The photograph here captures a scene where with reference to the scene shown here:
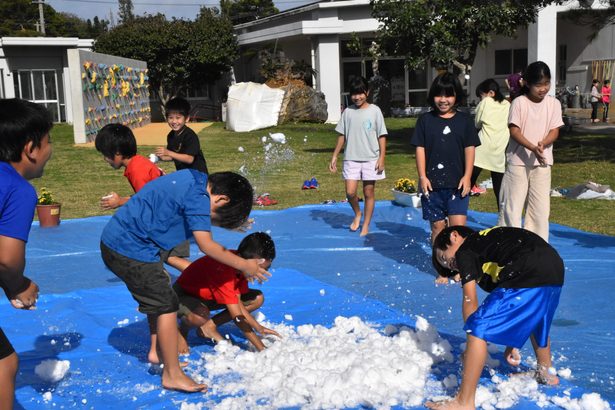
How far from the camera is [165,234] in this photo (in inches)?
156

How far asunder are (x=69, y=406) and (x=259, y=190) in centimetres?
750

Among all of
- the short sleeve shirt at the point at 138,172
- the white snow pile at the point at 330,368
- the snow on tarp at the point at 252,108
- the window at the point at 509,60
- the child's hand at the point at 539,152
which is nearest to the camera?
the white snow pile at the point at 330,368

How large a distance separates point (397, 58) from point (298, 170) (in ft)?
55.5

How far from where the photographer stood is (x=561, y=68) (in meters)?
29.3

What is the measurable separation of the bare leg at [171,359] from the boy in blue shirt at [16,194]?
82 centimetres

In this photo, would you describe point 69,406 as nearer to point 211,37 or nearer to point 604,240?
point 604,240

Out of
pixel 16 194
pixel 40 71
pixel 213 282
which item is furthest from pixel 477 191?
pixel 40 71

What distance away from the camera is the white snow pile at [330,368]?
3707 millimetres

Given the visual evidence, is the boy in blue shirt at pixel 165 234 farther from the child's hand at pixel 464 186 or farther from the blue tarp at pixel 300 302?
the child's hand at pixel 464 186

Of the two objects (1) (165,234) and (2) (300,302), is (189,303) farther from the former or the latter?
(2) (300,302)

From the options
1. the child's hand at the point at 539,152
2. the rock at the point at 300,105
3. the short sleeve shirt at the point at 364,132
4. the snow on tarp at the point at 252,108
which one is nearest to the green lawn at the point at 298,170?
the child's hand at the point at 539,152

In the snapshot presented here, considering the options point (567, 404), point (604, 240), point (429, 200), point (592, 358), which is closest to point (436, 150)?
point (429, 200)

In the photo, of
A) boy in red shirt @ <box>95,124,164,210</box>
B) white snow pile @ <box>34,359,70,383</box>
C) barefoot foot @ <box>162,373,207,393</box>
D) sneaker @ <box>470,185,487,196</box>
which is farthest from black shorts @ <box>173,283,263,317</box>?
sneaker @ <box>470,185,487,196</box>

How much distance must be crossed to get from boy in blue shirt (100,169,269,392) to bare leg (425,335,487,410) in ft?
3.75
